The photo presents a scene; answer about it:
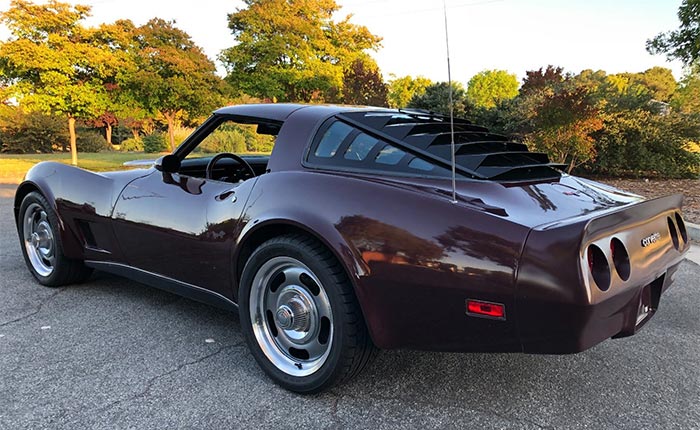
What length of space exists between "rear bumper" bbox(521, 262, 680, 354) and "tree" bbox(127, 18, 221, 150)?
56.4 feet

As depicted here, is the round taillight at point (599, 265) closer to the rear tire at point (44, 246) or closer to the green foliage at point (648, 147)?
the rear tire at point (44, 246)

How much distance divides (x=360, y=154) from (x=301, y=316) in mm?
851

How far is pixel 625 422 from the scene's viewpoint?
7.11 ft

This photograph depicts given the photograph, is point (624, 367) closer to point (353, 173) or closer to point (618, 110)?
point (353, 173)

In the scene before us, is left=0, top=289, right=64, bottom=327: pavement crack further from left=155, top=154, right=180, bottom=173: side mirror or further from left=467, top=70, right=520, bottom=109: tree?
left=467, top=70, right=520, bottom=109: tree

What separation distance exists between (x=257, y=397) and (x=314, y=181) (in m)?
1.06

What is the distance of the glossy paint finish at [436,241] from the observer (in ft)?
5.98

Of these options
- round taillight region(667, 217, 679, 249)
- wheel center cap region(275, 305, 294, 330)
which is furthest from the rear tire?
round taillight region(667, 217, 679, 249)

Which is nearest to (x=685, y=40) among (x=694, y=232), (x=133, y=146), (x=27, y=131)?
(x=694, y=232)

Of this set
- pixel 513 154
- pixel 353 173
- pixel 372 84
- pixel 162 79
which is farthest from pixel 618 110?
pixel 372 84

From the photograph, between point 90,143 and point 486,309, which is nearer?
point 486,309

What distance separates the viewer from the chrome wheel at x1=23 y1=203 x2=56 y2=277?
3.90 m

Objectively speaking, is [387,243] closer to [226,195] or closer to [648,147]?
[226,195]

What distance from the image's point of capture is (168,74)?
1769 cm
